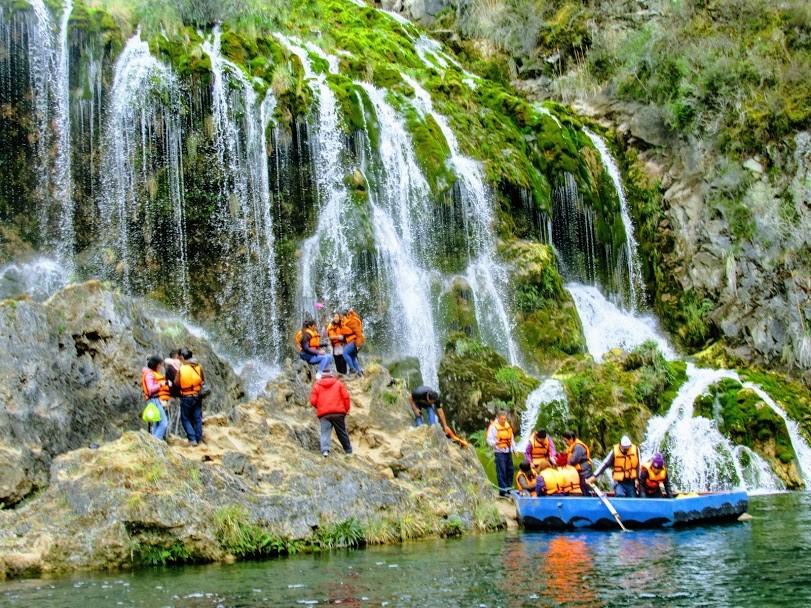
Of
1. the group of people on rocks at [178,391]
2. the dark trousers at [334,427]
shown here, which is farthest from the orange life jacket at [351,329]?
the group of people on rocks at [178,391]

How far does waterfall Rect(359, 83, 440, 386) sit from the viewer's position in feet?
80.6

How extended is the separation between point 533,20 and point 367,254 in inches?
785

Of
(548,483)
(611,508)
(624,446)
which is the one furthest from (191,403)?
(624,446)

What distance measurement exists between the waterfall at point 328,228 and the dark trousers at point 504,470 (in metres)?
9.00

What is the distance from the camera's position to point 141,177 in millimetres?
23844

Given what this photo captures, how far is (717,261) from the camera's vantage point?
30.5 meters

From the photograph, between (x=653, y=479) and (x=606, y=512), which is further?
(x=653, y=479)

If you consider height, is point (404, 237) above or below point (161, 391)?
above

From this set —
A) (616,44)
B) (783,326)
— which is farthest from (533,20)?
(783,326)

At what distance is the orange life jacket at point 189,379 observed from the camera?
531 inches

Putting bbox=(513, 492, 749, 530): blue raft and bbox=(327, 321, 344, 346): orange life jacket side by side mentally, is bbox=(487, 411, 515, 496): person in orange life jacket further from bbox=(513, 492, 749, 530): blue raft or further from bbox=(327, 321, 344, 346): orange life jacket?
bbox=(327, 321, 344, 346): orange life jacket

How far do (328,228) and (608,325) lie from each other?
33.2 ft

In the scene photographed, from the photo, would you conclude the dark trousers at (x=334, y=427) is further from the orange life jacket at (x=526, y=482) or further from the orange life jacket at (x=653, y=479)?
the orange life jacket at (x=653, y=479)

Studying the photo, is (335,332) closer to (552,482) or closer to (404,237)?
(552,482)
